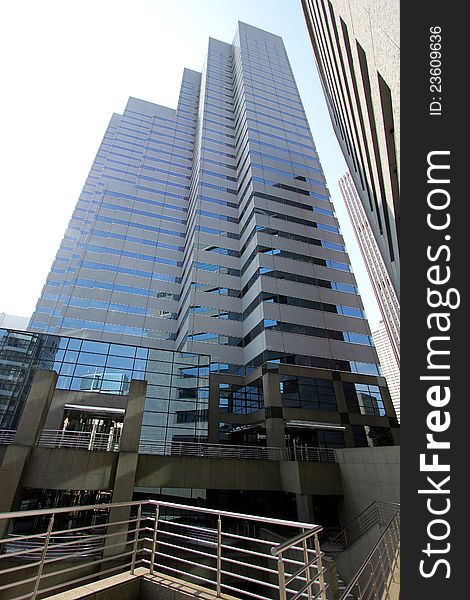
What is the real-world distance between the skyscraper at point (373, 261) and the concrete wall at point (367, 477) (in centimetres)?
8970

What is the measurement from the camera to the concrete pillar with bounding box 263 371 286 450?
863 inches

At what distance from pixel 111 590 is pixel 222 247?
37.7m

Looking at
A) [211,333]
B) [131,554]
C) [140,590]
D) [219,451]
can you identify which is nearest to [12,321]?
[211,333]

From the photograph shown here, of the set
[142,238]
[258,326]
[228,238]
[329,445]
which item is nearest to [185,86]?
[142,238]

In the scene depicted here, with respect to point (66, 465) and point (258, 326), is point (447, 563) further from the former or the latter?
point (258, 326)

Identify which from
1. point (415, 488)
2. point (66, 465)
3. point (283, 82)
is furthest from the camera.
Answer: point (283, 82)

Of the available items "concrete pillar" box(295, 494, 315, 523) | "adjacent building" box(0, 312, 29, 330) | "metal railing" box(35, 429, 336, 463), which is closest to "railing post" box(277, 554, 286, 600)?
"metal railing" box(35, 429, 336, 463)

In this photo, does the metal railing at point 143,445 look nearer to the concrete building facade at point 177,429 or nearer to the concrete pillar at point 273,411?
the concrete building facade at point 177,429

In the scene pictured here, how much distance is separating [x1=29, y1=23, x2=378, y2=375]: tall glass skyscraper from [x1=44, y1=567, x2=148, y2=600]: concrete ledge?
23.0 metres

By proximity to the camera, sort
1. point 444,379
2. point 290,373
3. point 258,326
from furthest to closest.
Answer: point 258,326 → point 290,373 → point 444,379

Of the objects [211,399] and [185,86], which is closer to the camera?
[211,399]

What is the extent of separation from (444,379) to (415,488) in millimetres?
1149

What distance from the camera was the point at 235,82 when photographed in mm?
67000

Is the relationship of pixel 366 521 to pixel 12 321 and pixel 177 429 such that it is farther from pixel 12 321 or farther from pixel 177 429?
pixel 12 321
